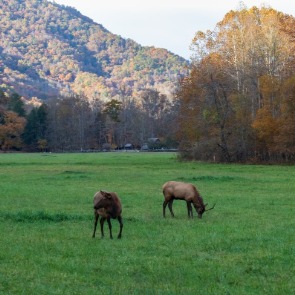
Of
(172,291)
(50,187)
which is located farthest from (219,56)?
(172,291)

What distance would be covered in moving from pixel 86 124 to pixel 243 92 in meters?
80.6

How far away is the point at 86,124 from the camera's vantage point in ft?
445

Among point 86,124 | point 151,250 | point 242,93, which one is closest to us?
point 151,250

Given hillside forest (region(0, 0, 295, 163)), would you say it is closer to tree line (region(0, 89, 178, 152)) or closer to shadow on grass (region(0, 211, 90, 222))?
shadow on grass (region(0, 211, 90, 222))

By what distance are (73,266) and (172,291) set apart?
2643mm

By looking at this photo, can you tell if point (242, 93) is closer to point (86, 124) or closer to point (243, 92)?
point (243, 92)

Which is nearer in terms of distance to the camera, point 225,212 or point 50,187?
point 225,212

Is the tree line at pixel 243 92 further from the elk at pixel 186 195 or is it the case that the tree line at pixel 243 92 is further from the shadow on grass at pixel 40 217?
the shadow on grass at pixel 40 217

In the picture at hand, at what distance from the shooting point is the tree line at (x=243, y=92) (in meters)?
54.8

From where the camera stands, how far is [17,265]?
10859 millimetres

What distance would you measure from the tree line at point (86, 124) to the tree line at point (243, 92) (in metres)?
59.6

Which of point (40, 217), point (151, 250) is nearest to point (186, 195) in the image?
point (40, 217)

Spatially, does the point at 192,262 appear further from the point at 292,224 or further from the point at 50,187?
the point at 50,187

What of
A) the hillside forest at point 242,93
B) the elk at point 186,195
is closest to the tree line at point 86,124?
the hillside forest at point 242,93
